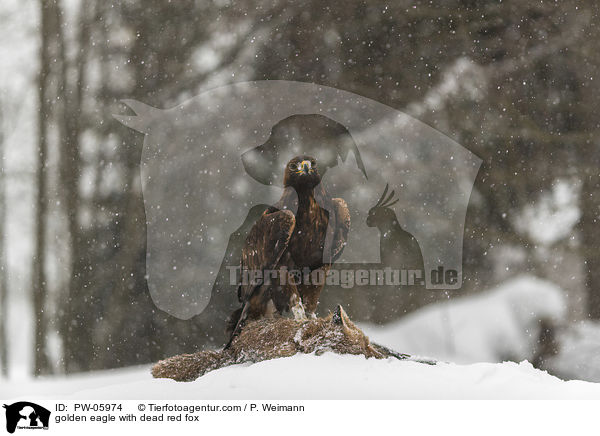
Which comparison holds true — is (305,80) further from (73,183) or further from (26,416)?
(26,416)

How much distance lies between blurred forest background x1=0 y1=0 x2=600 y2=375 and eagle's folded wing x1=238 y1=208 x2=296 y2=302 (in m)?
0.36

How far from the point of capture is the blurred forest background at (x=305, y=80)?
1.76 m

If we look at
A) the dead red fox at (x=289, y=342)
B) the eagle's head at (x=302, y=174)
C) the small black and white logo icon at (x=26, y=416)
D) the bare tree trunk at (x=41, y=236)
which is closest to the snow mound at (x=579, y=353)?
the dead red fox at (x=289, y=342)

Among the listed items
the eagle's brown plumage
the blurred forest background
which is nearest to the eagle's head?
the eagle's brown plumage

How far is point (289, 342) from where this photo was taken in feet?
4.33

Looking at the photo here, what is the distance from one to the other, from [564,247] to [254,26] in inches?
45.3

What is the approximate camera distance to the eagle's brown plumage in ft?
4.43

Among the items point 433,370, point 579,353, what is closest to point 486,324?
point 579,353

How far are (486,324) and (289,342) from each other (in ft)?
2.31

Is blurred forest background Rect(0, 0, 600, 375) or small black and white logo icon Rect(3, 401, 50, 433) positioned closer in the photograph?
small black and white logo icon Rect(3, 401, 50, 433)

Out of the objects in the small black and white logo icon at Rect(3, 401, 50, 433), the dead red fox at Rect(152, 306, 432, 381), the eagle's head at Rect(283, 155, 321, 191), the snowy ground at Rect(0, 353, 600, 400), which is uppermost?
the eagle's head at Rect(283, 155, 321, 191)

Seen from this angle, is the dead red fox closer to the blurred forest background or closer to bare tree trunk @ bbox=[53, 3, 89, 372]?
the blurred forest background
